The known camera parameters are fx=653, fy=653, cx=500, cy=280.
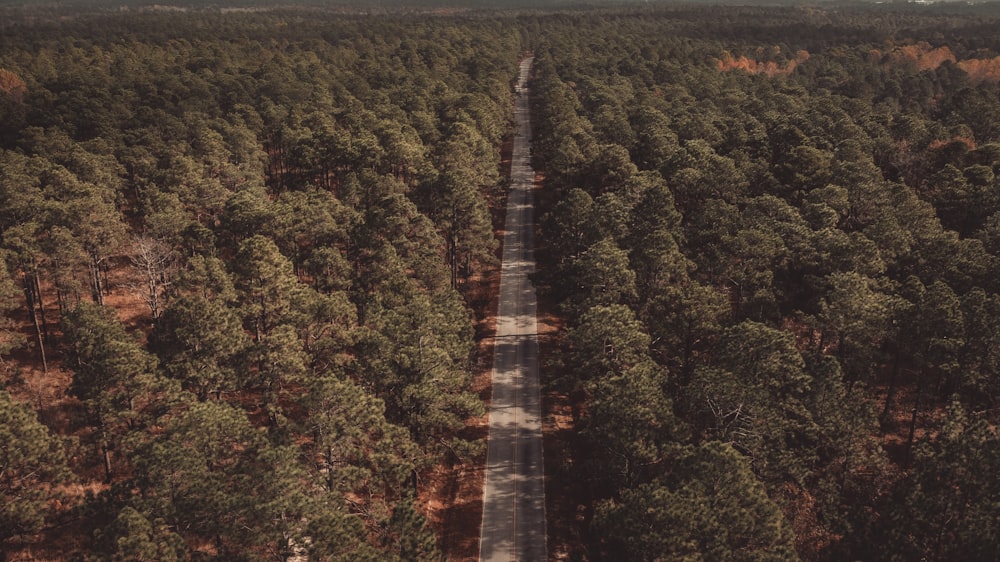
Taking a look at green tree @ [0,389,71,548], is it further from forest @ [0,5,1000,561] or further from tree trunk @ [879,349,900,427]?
tree trunk @ [879,349,900,427]

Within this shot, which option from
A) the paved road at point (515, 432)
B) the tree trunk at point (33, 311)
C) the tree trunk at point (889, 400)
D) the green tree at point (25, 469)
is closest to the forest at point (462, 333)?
the green tree at point (25, 469)

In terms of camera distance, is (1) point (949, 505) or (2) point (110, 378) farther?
(2) point (110, 378)

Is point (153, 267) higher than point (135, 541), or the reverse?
point (153, 267)

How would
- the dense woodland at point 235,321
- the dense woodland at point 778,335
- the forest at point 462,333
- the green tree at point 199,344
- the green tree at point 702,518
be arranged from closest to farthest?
the green tree at point 702,518, the dense woodland at point 235,321, the forest at point 462,333, the dense woodland at point 778,335, the green tree at point 199,344

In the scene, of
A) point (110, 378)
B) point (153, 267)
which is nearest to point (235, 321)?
point (110, 378)

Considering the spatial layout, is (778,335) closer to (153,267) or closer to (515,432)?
(515,432)

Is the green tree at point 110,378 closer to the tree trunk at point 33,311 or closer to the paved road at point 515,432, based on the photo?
the tree trunk at point 33,311

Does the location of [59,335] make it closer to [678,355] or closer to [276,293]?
[276,293]
